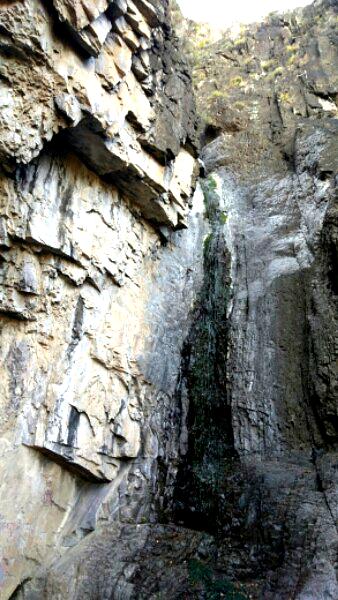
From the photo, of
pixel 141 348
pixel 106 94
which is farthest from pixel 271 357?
pixel 106 94

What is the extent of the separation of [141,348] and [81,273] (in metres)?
2.40

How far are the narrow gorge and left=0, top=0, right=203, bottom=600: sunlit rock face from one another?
0.12ft

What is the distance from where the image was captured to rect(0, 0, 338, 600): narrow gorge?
712cm

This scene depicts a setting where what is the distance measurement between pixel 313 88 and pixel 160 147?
10.5 metres

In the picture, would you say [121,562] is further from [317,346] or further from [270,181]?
[270,181]

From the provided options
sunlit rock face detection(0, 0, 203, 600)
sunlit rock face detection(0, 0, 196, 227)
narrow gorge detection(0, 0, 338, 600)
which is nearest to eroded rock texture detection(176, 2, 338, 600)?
narrow gorge detection(0, 0, 338, 600)

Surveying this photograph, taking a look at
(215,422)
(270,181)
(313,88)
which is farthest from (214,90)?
(215,422)

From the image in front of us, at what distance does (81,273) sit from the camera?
894cm

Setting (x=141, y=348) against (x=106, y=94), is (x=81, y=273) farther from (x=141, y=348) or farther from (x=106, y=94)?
(x=106, y=94)

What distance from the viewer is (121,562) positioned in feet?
25.7

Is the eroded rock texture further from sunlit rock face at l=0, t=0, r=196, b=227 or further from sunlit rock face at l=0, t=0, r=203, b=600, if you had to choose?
sunlit rock face at l=0, t=0, r=196, b=227

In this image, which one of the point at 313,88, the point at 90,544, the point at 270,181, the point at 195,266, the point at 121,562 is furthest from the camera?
the point at 313,88

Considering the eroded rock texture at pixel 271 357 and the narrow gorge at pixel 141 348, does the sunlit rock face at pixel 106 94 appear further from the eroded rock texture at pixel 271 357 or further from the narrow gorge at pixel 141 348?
the eroded rock texture at pixel 271 357

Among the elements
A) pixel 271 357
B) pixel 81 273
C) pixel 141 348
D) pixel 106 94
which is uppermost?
pixel 106 94
